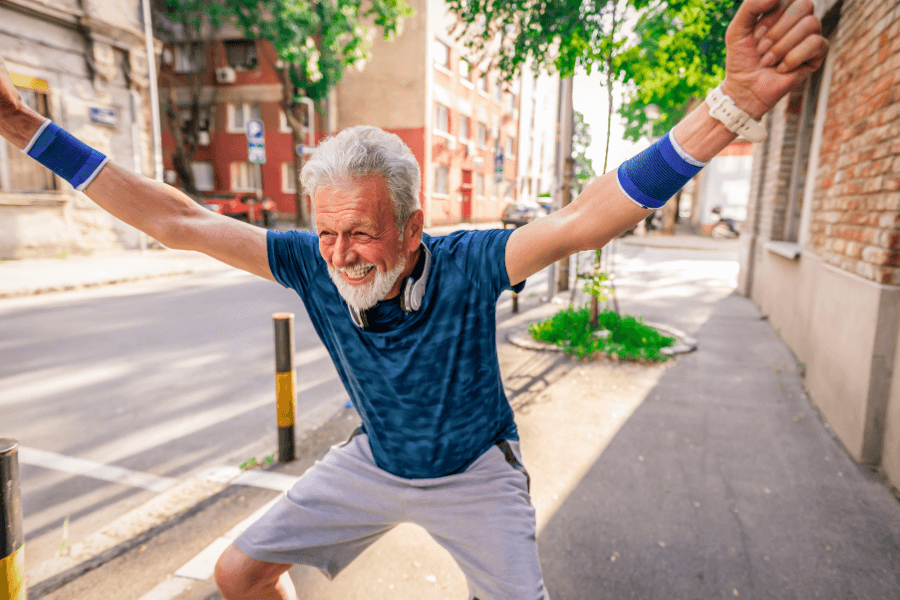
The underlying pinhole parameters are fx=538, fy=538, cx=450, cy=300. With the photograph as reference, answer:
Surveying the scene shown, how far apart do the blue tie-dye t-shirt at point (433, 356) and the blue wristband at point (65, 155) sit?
0.67 m

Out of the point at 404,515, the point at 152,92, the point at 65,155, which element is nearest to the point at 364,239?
the point at 404,515

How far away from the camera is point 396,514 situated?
1.90 metres

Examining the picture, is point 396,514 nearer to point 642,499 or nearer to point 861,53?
point 642,499

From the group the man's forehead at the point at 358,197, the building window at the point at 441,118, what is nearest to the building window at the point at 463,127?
the building window at the point at 441,118

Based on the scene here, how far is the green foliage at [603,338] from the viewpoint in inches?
242

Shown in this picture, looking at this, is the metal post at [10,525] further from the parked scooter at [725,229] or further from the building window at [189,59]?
the building window at [189,59]

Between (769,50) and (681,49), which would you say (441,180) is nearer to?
(681,49)

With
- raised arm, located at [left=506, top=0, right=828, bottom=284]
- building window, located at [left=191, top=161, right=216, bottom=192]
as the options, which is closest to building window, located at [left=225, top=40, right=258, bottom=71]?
building window, located at [left=191, top=161, right=216, bottom=192]

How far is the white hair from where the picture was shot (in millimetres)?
1691

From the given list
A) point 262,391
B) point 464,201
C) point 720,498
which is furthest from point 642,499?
point 464,201

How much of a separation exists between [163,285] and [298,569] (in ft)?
31.1

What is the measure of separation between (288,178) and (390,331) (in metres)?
29.3

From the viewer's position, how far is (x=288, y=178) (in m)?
29.0

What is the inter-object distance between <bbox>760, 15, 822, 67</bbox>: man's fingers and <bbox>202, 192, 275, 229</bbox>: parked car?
959 inches
